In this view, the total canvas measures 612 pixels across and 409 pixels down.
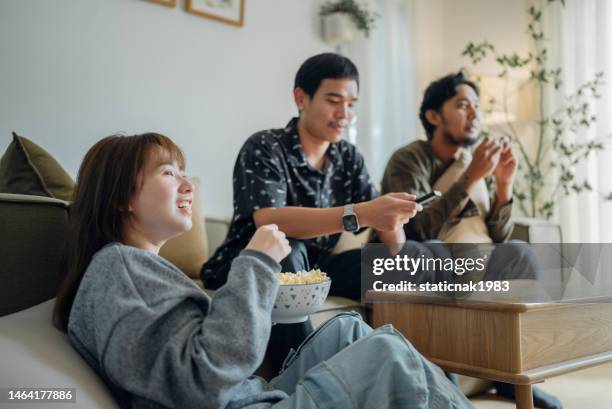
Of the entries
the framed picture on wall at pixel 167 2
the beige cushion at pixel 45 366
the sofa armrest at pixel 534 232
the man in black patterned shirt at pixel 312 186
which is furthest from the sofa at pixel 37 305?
the framed picture on wall at pixel 167 2

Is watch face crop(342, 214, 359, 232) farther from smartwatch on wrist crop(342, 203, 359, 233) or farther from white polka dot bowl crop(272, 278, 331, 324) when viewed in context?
white polka dot bowl crop(272, 278, 331, 324)

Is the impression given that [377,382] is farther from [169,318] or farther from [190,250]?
[190,250]

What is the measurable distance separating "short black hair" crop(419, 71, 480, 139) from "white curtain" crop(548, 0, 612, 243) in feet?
3.55

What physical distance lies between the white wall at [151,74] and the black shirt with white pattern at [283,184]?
34.2 inches

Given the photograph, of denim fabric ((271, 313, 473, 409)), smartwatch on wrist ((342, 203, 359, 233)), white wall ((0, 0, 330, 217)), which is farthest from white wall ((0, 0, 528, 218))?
denim fabric ((271, 313, 473, 409))

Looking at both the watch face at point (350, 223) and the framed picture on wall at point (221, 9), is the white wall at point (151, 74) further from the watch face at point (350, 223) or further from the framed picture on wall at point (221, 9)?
the watch face at point (350, 223)

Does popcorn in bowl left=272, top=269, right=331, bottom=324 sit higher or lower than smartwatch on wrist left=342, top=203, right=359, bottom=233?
lower

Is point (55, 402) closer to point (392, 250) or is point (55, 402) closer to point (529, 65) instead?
point (392, 250)

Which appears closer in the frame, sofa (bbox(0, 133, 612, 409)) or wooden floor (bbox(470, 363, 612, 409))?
sofa (bbox(0, 133, 612, 409))

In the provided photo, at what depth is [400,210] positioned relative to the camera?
145 cm

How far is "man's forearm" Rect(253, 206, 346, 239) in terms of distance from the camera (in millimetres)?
1570

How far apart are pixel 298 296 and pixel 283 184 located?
633 millimetres

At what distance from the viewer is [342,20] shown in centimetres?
310

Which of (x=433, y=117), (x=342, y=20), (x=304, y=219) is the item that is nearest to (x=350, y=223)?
(x=304, y=219)
